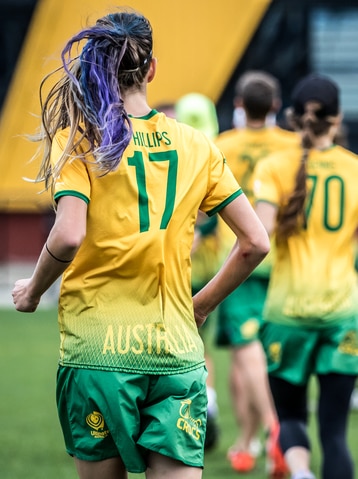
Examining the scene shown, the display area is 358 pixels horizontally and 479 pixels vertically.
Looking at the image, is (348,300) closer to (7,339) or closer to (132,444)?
(132,444)

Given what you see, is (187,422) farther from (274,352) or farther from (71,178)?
(274,352)

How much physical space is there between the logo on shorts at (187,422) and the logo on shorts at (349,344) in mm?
1615

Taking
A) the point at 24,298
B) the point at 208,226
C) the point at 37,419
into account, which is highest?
the point at 24,298

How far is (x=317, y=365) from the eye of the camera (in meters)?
5.36

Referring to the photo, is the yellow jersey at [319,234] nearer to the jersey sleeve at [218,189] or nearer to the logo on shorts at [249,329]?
the jersey sleeve at [218,189]

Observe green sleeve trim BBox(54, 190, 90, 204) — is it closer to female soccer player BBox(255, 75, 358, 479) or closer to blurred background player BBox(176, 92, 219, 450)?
female soccer player BBox(255, 75, 358, 479)

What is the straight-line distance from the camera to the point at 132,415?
12.3 feet

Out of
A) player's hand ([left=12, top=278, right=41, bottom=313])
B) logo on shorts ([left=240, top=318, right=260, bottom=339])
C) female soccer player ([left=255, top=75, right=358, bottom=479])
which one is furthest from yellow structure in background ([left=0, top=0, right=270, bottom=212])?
player's hand ([left=12, top=278, right=41, bottom=313])

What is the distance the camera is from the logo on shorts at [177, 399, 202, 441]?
12.3 ft

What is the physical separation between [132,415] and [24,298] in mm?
497

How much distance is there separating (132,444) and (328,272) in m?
1.87

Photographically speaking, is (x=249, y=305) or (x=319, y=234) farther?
(x=249, y=305)

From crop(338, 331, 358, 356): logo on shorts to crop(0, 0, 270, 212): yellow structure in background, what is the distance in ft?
52.0

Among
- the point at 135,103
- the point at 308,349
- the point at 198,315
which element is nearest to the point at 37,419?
the point at 308,349
